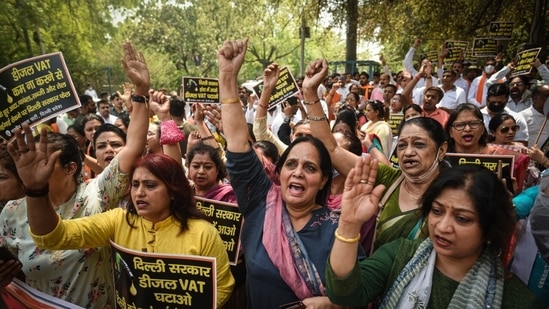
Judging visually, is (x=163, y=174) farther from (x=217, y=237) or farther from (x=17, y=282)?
(x=17, y=282)

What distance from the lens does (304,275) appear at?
5.90ft

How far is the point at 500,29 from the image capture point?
9484 millimetres

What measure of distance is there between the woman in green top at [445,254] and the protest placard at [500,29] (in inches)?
365

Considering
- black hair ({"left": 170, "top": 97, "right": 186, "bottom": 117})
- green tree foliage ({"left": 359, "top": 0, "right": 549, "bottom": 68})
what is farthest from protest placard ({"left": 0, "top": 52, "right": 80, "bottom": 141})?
green tree foliage ({"left": 359, "top": 0, "right": 549, "bottom": 68})

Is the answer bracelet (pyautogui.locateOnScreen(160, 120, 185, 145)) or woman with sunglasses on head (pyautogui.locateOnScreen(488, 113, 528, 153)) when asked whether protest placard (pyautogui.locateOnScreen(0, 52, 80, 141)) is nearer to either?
bracelet (pyautogui.locateOnScreen(160, 120, 185, 145))

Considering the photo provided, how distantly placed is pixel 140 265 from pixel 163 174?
45 cm

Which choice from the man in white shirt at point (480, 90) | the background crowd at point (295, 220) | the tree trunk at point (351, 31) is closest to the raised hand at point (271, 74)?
the background crowd at point (295, 220)

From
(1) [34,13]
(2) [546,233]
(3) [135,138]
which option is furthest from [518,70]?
(1) [34,13]

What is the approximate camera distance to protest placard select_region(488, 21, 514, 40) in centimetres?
944

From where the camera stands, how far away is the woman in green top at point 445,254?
154 centimetres

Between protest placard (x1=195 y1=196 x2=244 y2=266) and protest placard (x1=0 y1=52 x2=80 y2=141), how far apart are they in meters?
1.14

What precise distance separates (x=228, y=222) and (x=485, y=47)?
871 centimetres

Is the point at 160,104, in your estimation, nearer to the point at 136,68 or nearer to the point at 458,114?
the point at 136,68

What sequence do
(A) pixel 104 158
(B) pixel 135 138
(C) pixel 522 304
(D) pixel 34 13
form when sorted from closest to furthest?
(C) pixel 522 304 < (B) pixel 135 138 < (A) pixel 104 158 < (D) pixel 34 13
